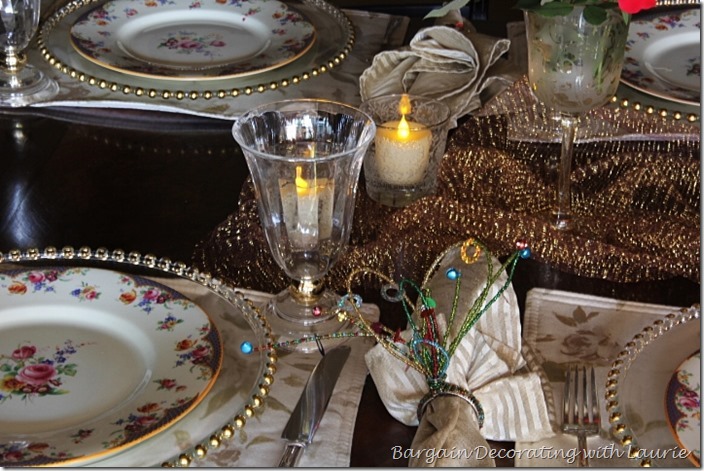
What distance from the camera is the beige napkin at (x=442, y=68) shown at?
47.2 inches

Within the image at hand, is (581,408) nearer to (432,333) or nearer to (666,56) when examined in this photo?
(432,333)

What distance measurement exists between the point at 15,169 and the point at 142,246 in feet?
0.71

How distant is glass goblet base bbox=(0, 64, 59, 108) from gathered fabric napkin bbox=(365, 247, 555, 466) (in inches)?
24.4

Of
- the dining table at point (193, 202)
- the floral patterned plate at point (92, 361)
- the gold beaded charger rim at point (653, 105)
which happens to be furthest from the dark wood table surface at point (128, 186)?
the gold beaded charger rim at point (653, 105)

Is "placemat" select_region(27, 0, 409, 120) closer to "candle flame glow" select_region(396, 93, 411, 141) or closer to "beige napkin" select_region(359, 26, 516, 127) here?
"beige napkin" select_region(359, 26, 516, 127)

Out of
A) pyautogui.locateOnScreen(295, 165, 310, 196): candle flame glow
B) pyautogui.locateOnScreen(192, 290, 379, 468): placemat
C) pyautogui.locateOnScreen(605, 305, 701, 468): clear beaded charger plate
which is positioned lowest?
pyautogui.locateOnScreen(192, 290, 379, 468): placemat

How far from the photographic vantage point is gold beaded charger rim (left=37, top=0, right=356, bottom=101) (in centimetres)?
121

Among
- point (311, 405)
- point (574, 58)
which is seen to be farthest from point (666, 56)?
point (311, 405)

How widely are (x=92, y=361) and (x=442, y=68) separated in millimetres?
590

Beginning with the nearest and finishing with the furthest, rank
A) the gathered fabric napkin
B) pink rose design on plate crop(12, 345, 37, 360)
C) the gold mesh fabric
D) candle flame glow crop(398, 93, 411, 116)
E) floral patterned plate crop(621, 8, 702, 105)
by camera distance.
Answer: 1. the gathered fabric napkin
2. pink rose design on plate crop(12, 345, 37, 360)
3. the gold mesh fabric
4. candle flame glow crop(398, 93, 411, 116)
5. floral patterned plate crop(621, 8, 702, 105)

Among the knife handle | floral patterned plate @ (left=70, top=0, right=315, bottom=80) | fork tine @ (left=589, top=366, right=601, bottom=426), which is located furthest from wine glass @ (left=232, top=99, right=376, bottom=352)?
floral patterned plate @ (left=70, top=0, right=315, bottom=80)

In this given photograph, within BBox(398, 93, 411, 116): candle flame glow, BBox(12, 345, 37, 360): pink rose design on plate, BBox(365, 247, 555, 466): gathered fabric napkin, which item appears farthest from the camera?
BBox(398, 93, 411, 116): candle flame glow

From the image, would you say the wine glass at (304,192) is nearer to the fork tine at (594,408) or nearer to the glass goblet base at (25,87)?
the fork tine at (594,408)

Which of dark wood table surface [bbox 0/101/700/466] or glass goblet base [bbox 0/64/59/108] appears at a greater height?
glass goblet base [bbox 0/64/59/108]
